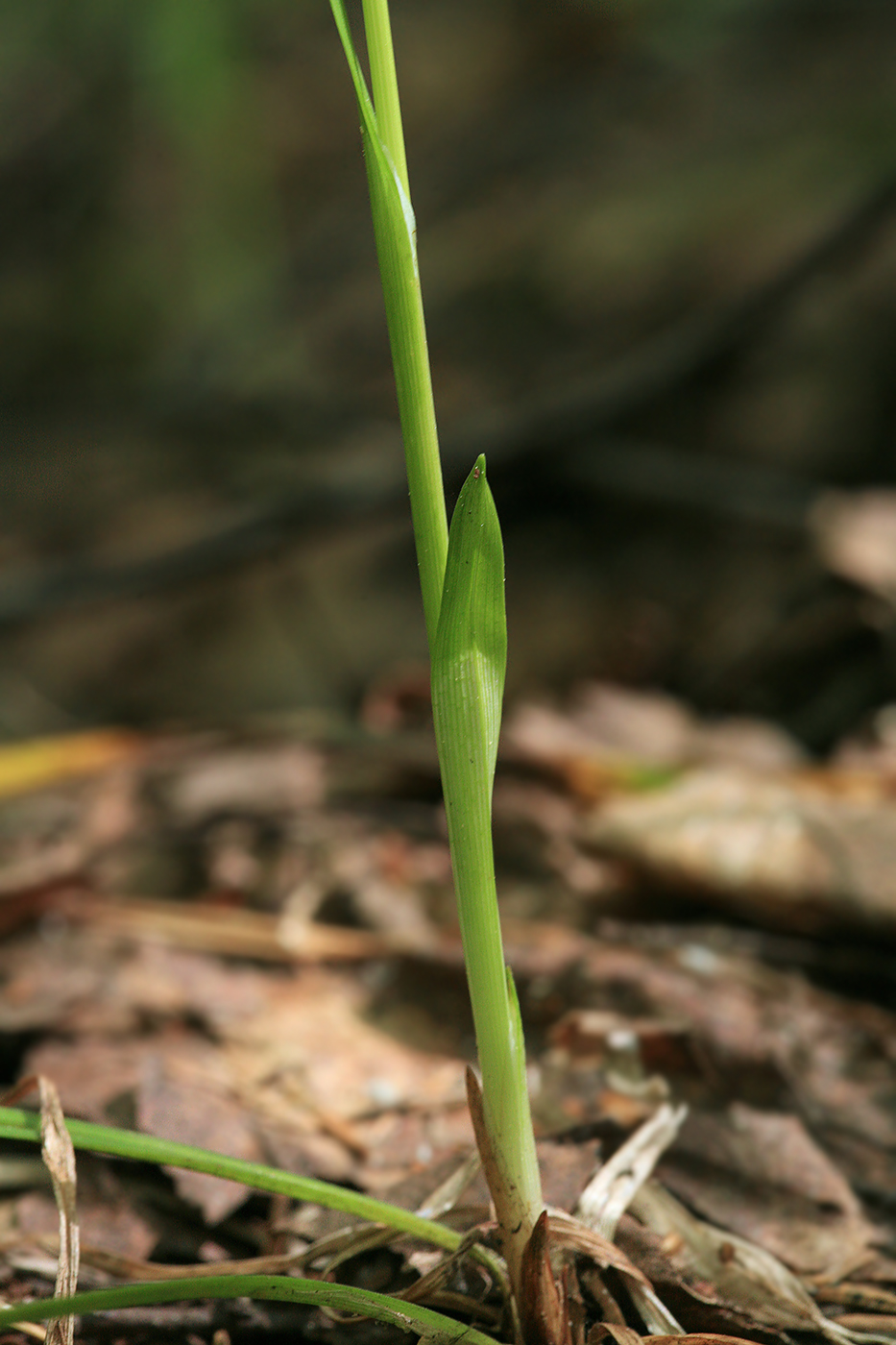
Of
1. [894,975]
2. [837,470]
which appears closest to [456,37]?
[837,470]

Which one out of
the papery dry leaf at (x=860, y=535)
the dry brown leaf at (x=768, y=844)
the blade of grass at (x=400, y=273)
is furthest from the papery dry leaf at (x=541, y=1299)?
the papery dry leaf at (x=860, y=535)

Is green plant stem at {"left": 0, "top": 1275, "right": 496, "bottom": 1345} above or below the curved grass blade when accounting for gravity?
below

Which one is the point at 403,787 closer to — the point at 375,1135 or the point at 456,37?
the point at 375,1135

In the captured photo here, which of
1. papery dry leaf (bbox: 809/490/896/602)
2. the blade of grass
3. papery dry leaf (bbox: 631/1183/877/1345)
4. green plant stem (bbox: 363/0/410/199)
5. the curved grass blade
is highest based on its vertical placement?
papery dry leaf (bbox: 809/490/896/602)

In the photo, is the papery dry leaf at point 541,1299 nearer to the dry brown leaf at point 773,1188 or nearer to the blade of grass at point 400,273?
the dry brown leaf at point 773,1188

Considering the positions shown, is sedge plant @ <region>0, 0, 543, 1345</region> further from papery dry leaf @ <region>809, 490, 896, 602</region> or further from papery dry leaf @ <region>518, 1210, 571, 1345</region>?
papery dry leaf @ <region>809, 490, 896, 602</region>

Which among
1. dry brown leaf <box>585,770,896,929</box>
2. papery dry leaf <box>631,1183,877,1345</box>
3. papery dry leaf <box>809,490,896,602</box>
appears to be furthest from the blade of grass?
papery dry leaf <box>809,490,896,602</box>

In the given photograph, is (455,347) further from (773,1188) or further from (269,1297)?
(269,1297)
